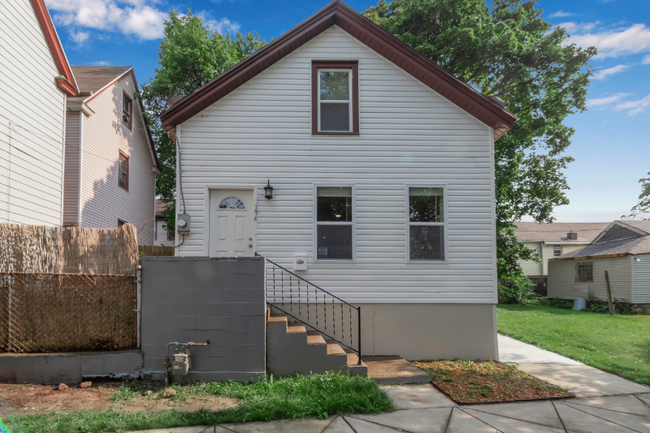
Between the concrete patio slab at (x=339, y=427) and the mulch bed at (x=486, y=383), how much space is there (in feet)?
5.30

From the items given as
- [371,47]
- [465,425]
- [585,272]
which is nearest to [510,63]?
[371,47]

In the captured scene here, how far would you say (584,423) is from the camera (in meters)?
4.33

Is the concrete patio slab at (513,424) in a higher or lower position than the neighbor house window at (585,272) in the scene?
lower

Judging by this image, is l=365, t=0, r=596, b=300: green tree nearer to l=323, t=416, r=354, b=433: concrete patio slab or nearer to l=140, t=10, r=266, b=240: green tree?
l=140, t=10, r=266, b=240: green tree

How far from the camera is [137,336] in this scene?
544 centimetres

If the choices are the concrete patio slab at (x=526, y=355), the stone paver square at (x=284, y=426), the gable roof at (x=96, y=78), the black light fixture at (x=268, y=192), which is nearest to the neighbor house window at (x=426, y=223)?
the concrete patio slab at (x=526, y=355)

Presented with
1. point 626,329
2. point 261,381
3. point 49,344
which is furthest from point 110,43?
point 626,329

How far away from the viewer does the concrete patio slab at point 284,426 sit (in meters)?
4.05

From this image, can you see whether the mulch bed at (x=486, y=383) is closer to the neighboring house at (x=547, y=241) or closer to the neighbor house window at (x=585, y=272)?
the neighbor house window at (x=585, y=272)

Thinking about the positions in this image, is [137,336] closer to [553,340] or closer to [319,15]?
[319,15]

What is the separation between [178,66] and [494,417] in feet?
58.1

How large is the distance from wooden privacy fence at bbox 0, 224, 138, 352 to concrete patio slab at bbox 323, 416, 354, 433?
301 centimetres

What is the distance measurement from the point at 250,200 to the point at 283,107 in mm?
1891

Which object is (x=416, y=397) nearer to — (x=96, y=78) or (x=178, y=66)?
(x=96, y=78)
